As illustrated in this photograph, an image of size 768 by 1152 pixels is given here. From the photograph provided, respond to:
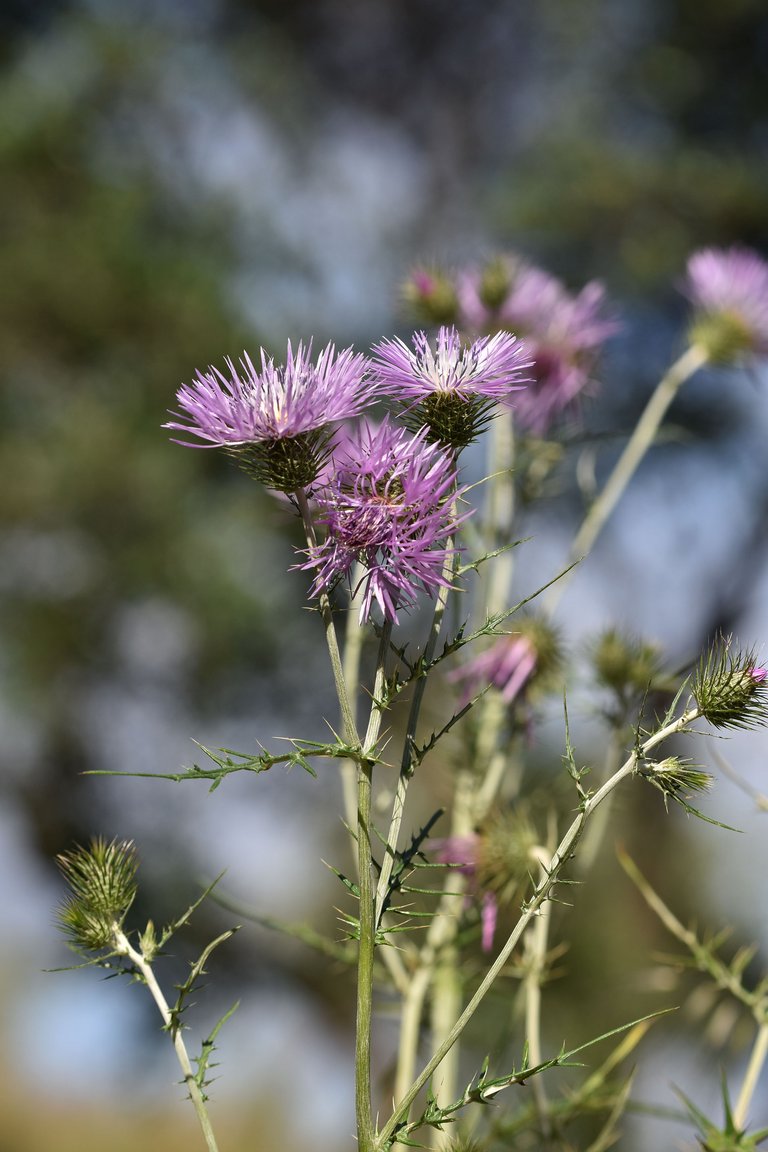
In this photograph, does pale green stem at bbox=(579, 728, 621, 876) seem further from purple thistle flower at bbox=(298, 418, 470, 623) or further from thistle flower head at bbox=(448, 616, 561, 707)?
purple thistle flower at bbox=(298, 418, 470, 623)

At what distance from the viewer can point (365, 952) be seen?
501 millimetres

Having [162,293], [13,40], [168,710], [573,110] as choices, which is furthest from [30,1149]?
[573,110]

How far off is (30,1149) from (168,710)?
2717 mm

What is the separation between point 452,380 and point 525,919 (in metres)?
0.25

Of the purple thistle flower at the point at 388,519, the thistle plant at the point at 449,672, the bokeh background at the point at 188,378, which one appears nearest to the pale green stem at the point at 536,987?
the thistle plant at the point at 449,672

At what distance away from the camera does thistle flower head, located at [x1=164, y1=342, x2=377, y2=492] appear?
0.56 meters

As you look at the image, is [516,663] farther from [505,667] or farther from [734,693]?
[734,693]

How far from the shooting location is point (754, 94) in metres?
5.86

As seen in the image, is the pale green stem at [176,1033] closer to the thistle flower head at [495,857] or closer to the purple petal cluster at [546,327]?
the thistle flower head at [495,857]

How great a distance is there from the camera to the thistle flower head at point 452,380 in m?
0.58

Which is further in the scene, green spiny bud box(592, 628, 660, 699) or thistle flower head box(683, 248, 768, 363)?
thistle flower head box(683, 248, 768, 363)

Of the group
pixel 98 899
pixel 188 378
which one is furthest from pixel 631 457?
A: pixel 188 378

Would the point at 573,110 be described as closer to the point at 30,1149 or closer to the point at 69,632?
the point at 69,632

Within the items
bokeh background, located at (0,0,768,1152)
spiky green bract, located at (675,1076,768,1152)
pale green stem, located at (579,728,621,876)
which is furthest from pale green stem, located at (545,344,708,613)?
bokeh background, located at (0,0,768,1152)
